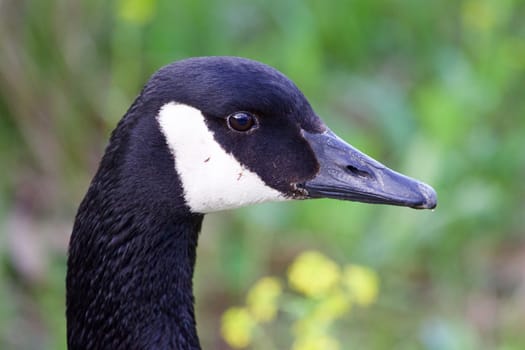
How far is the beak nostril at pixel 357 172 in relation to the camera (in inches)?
95.7

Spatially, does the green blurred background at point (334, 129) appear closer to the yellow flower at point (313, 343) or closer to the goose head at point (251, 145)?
the yellow flower at point (313, 343)

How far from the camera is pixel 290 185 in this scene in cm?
246

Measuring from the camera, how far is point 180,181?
237 cm

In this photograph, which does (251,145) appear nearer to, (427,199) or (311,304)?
(427,199)

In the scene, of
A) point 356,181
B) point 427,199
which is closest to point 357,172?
point 356,181

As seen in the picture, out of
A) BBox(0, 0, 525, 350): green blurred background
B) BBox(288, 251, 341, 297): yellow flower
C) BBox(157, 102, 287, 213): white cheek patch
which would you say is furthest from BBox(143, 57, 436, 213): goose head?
BBox(0, 0, 525, 350): green blurred background

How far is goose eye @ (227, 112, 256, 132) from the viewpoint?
2375 mm

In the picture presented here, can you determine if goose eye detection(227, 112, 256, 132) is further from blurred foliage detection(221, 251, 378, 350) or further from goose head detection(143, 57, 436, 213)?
blurred foliage detection(221, 251, 378, 350)

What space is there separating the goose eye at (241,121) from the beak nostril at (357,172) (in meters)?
0.24

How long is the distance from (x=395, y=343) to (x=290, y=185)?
5.31ft

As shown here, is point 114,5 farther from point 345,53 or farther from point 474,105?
point 474,105

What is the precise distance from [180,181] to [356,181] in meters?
0.40

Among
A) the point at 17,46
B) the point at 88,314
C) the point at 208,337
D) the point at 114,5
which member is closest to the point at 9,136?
the point at 17,46

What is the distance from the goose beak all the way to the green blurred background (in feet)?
4.12
